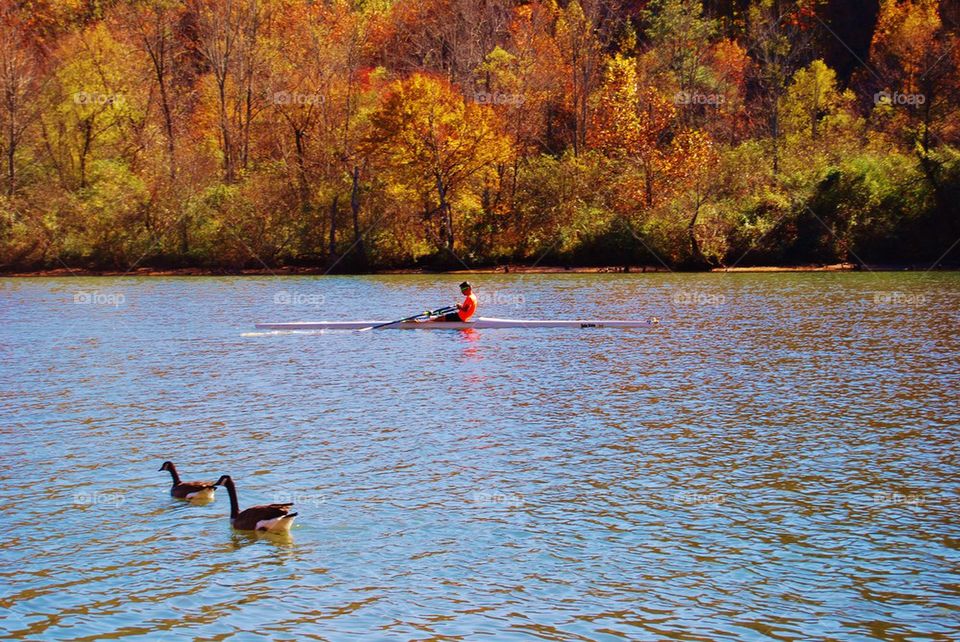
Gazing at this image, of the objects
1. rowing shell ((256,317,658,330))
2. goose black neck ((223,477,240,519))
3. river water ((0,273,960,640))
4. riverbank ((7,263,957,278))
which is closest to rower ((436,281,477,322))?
rowing shell ((256,317,658,330))

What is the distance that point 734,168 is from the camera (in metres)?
69.3

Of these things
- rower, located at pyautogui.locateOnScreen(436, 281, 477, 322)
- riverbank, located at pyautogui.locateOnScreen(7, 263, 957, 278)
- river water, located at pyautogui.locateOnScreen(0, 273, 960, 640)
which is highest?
riverbank, located at pyautogui.locateOnScreen(7, 263, 957, 278)

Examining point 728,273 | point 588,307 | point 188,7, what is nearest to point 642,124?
point 728,273

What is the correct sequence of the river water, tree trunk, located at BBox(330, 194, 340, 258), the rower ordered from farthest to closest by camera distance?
tree trunk, located at BBox(330, 194, 340, 258)
the rower
the river water

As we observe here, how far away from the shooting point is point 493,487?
1562 centimetres

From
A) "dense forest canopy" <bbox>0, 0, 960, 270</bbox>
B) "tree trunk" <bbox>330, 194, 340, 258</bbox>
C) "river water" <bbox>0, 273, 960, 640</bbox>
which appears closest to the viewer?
"river water" <bbox>0, 273, 960, 640</bbox>

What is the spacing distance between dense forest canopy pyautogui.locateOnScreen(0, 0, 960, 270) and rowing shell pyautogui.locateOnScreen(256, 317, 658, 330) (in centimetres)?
3109

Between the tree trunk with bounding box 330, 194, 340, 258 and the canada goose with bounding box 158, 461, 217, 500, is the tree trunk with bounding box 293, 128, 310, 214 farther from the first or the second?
the canada goose with bounding box 158, 461, 217, 500

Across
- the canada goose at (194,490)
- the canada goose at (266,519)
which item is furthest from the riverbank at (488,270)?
the canada goose at (266,519)

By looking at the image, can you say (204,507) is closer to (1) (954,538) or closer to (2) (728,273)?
(1) (954,538)

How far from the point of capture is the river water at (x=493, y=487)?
1109 cm

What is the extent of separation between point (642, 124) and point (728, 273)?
1425 centimetres

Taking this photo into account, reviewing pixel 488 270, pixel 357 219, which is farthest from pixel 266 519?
pixel 357 219

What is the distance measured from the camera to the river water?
11.1m
